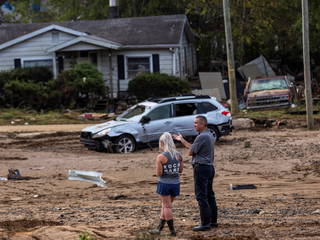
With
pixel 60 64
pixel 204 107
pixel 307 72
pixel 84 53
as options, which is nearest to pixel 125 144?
pixel 204 107

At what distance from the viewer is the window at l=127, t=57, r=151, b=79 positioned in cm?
3572

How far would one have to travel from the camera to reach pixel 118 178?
16.3 metres

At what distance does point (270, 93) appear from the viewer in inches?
1194

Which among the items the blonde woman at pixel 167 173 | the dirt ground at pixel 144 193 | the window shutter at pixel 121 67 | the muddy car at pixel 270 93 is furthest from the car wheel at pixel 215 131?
the window shutter at pixel 121 67

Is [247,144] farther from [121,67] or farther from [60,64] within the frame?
[60,64]

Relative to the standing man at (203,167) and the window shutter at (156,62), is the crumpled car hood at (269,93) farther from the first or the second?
the standing man at (203,167)

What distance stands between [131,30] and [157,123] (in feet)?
54.4

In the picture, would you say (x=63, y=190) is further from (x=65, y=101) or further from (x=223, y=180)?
(x=65, y=101)

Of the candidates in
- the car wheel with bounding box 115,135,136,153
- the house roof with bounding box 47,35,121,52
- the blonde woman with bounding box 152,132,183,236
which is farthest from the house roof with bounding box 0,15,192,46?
the blonde woman with bounding box 152,132,183,236

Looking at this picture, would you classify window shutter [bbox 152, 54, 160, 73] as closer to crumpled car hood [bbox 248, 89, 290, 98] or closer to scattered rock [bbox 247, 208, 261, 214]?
crumpled car hood [bbox 248, 89, 290, 98]

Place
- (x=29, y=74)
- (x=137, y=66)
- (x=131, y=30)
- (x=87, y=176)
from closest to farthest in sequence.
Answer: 1. (x=87, y=176)
2. (x=29, y=74)
3. (x=137, y=66)
4. (x=131, y=30)

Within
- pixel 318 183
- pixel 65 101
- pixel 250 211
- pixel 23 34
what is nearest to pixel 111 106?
pixel 65 101

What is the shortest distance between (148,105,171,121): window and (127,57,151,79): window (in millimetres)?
14469

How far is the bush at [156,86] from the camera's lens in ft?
108
